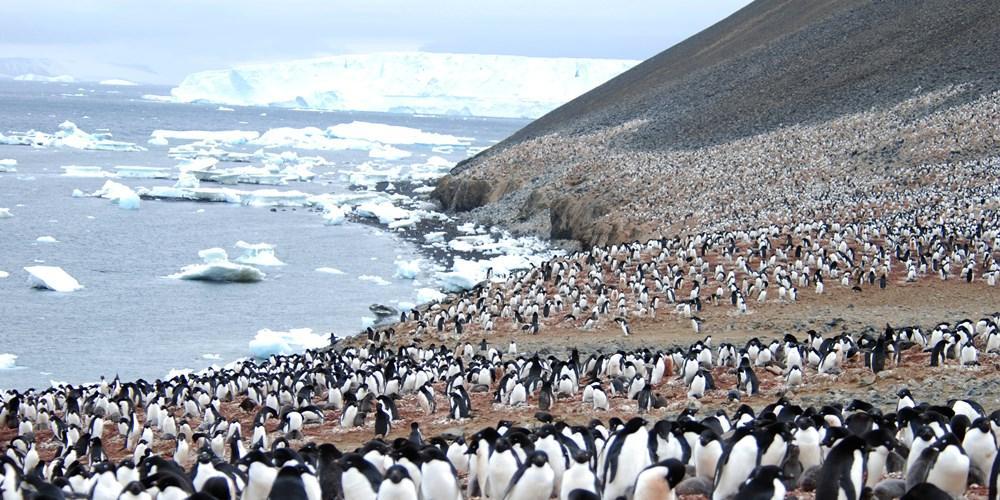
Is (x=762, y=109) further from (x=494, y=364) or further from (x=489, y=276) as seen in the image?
(x=494, y=364)

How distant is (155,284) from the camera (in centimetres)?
3734

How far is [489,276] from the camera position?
1420 inches

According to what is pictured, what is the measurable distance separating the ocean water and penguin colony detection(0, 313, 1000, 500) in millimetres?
10358

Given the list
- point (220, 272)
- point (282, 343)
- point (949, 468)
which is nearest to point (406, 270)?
point (220, 272)

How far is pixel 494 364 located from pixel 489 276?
57.7 feet

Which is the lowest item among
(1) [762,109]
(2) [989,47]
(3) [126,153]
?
(3) [126,153]

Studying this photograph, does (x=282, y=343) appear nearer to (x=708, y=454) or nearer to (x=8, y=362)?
(x=8, y=362)

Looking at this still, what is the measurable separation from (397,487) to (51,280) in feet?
97.6

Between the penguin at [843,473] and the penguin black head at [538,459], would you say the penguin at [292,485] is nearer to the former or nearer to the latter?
the penguin black head at [538,459]

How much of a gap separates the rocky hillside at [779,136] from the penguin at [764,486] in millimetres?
27812

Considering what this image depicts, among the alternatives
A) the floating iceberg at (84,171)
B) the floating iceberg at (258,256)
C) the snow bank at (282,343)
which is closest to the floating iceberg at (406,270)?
the floating iceberg at (258,256)

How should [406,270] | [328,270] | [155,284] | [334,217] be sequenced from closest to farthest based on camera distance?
[155,284] → [406,270] → [328,270] → [334,217]

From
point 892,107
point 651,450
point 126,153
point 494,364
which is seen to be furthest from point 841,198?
point 126,153

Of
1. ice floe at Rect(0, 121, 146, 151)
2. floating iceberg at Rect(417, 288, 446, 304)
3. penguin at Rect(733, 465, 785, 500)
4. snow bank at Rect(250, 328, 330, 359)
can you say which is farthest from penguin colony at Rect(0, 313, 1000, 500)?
ice floe at Rect(0, 121, 146, 151)
